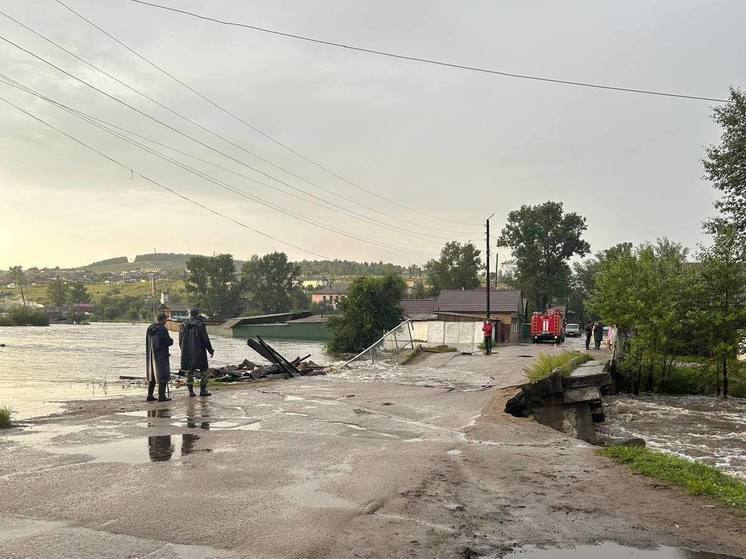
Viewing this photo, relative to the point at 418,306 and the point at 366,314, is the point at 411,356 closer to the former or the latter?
the point at 366,314

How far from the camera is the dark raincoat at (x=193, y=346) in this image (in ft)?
52.2

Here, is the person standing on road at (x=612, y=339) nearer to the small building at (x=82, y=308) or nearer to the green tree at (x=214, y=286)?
the green tree at (x=214, y=286)

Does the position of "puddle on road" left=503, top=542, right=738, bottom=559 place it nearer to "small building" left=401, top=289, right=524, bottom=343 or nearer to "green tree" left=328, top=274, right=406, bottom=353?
"green tree" left=328, top=274, right=406, bottom=353

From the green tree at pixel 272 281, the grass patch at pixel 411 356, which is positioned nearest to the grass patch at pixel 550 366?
the grass patch at pixel 411 356

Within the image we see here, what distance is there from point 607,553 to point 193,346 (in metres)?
12.6

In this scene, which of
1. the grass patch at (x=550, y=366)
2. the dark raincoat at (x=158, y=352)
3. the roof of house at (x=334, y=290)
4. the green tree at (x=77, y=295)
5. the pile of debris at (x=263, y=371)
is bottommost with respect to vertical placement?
the pile of debris at (x=263, y=371)

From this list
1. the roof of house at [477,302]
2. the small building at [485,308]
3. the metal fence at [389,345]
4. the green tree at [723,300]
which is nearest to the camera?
the green tree at [723,300]

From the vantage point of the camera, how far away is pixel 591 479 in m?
8.10

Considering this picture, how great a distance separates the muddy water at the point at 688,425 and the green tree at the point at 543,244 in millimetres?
68573

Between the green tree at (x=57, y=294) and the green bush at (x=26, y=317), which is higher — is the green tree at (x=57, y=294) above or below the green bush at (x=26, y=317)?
above

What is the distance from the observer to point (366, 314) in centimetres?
5972

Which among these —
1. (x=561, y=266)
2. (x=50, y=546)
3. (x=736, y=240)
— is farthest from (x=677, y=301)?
(x=561, y=266)

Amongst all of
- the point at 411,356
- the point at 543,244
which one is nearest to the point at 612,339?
the point at 411,356

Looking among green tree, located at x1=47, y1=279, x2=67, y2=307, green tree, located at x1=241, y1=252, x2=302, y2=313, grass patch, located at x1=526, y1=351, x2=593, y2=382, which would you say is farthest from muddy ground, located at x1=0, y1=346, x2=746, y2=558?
green tree, located at x1=47, y1=279, x2=67, y2=307
